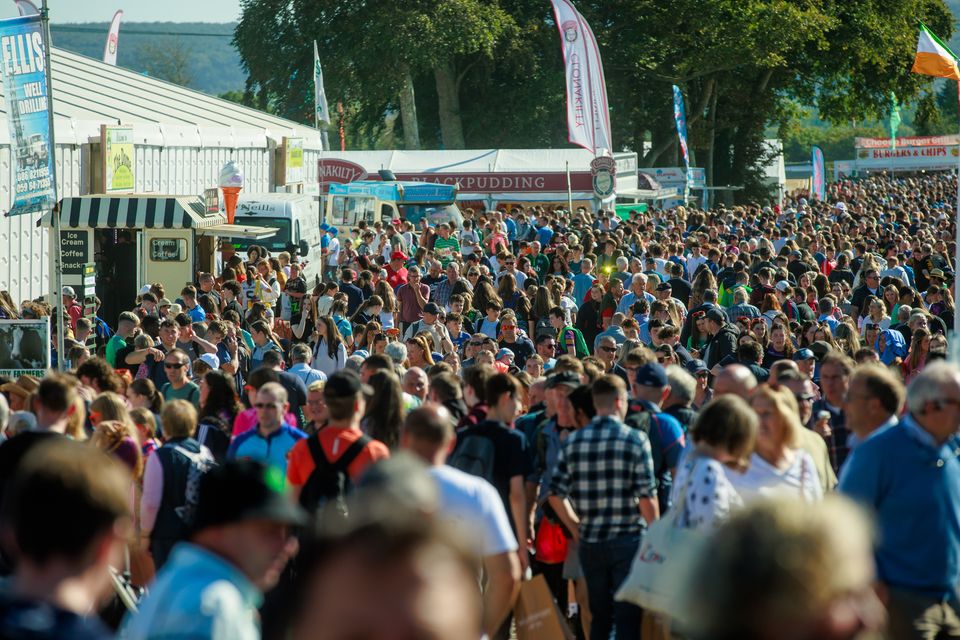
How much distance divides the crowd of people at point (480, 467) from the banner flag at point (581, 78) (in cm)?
1148

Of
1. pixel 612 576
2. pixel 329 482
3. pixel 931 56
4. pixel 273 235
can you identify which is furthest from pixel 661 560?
pixel 273 235

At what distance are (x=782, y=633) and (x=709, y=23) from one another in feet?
165

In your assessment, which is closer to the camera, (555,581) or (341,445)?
(341,445)

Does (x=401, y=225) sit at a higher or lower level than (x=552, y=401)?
higher

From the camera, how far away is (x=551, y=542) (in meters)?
6.80

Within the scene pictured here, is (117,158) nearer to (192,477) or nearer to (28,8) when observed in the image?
(28,8)

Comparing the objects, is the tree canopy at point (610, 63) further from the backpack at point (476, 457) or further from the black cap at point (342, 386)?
the black cap at point (342, 386)

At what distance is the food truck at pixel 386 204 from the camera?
31.5 meters

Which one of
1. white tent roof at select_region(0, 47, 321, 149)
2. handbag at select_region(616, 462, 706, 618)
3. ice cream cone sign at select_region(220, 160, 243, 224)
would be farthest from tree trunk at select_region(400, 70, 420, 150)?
handbag at select_region(616, 462, 706, 618)

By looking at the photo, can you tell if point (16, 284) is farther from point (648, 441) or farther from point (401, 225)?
point (648, 441)

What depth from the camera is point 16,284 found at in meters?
20.2

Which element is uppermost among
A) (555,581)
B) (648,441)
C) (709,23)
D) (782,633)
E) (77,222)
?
(709,23)

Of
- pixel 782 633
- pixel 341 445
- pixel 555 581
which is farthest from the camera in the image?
pixel 555 581

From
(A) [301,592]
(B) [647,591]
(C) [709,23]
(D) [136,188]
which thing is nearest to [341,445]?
(B) [647,591]
